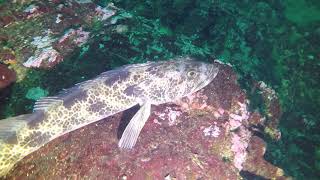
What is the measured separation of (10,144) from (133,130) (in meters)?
1.70

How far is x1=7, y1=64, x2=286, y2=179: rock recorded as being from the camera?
4.21 m

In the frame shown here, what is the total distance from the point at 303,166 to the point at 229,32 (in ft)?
11.8

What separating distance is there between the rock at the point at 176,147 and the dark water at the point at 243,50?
499 millimetres

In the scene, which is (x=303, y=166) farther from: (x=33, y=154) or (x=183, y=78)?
(x=33, y=154)

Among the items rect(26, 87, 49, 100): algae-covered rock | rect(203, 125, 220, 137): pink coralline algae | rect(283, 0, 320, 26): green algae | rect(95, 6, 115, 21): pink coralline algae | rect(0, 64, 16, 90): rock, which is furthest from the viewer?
rect(283, 0, 320, 26): green algae

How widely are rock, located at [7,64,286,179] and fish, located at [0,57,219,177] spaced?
0.16 m

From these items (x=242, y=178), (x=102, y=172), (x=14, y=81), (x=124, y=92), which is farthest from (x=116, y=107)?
(x=242, y=178)

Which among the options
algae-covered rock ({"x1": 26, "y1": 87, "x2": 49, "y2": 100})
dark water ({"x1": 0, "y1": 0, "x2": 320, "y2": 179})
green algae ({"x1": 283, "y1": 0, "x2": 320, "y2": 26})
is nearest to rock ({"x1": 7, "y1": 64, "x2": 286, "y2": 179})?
dark water ({"x1": 0, "y1": 0, "x2": 320, "y2": 179})

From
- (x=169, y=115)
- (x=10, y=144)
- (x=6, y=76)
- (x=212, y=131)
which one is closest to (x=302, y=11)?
(x=212, y=131)

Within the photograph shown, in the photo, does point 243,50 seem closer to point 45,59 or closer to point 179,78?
point 179,78

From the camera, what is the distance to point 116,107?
4738 millimetres

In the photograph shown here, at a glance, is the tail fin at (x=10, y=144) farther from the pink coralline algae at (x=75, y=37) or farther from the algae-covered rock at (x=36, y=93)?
the pink coralline algae at (x=75, y=37)

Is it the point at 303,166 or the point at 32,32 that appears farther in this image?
the point at 303,166

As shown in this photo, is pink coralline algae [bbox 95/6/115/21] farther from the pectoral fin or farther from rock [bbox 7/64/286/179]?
the pectoral fin
